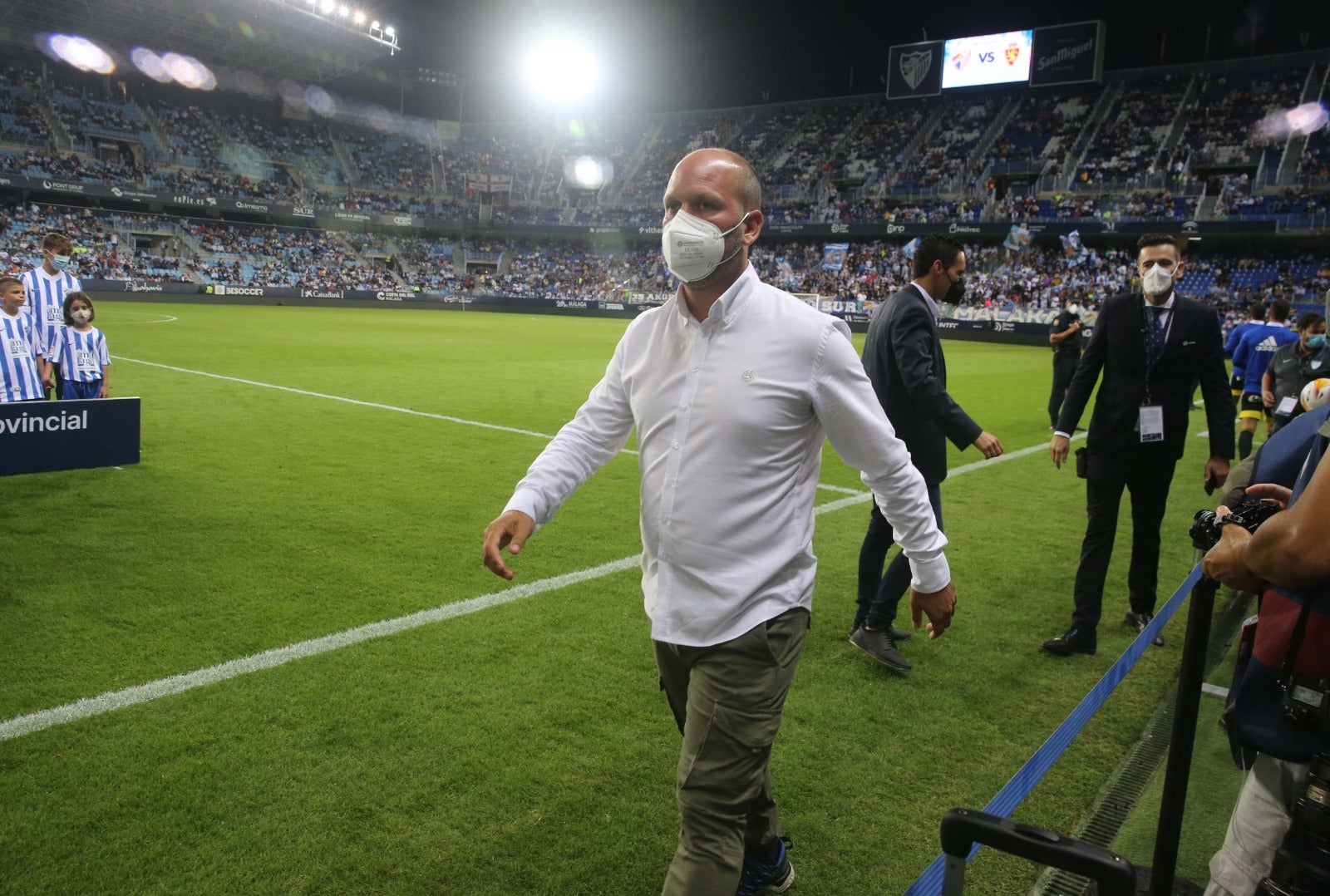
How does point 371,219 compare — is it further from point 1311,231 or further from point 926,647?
point 926,647

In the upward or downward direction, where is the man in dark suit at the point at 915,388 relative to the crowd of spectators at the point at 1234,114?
downward

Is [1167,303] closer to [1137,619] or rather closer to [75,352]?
[1137,619]

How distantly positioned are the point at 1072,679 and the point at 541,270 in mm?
59484

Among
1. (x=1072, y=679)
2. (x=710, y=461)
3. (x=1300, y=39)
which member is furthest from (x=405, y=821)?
(x=1300, y=39)

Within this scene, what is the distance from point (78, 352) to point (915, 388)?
8.63 metres

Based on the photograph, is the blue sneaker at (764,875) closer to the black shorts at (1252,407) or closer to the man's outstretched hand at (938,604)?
the man's outstretched hand at (938,604)

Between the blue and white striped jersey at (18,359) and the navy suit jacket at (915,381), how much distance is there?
26.9 feet

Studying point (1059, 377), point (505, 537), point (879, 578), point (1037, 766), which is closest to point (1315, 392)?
point (879, 578)

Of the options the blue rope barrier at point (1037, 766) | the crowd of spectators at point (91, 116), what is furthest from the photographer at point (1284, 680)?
the crowd of spectators at point (91, 116)

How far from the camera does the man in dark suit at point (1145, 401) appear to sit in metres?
4.82

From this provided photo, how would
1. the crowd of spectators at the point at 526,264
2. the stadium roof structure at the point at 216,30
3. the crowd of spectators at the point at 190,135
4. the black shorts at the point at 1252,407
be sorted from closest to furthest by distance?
the black shorts at the point at 1252,407 → the crowd of spectators at the point at 526,264 → the stadium roof structure at the point at 216,30 → the crowd of spectators at the point at 190,135

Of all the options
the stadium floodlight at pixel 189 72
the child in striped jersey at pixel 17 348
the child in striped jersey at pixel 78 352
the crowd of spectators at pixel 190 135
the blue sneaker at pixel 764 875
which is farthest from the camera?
the stadium floodlight at pixel 189 72

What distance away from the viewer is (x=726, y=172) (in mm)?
2305

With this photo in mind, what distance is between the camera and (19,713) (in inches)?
142
